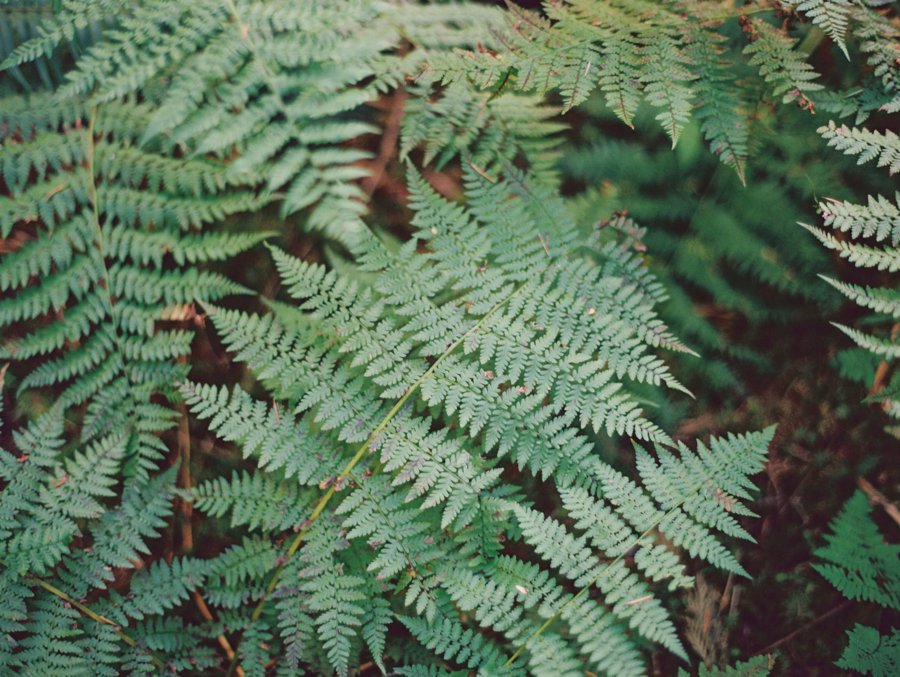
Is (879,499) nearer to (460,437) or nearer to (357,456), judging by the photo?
(460,437)

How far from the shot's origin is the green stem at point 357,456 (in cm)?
233

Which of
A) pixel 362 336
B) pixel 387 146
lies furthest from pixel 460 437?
pixel 387 146

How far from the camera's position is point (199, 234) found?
101 inches

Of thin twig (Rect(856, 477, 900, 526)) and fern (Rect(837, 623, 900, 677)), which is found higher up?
thin twig (Rect(856, 477, 900, 526))

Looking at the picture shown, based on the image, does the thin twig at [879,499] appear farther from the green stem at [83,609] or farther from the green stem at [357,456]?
the green stem at [83,609]

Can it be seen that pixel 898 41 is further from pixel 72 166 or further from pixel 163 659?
pixel 163 659

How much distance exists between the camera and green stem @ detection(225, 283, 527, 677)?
2328 millimetres

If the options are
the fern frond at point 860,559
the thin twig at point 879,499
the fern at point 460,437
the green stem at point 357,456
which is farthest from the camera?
the thin twig at point 879,499

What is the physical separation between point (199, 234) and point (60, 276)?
559mm

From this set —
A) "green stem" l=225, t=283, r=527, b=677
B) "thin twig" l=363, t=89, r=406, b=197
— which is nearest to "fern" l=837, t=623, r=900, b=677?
"green stem" l=225, t=283, r=527, b=677

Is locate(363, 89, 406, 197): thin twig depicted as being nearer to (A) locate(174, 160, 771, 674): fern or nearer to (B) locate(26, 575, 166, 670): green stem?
(A) locate(174, 160, 771, 674): fern

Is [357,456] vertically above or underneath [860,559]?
above

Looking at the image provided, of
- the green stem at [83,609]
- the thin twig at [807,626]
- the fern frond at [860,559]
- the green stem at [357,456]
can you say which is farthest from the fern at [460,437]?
the thin twig at [807,626]

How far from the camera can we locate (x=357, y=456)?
7.65 ft
